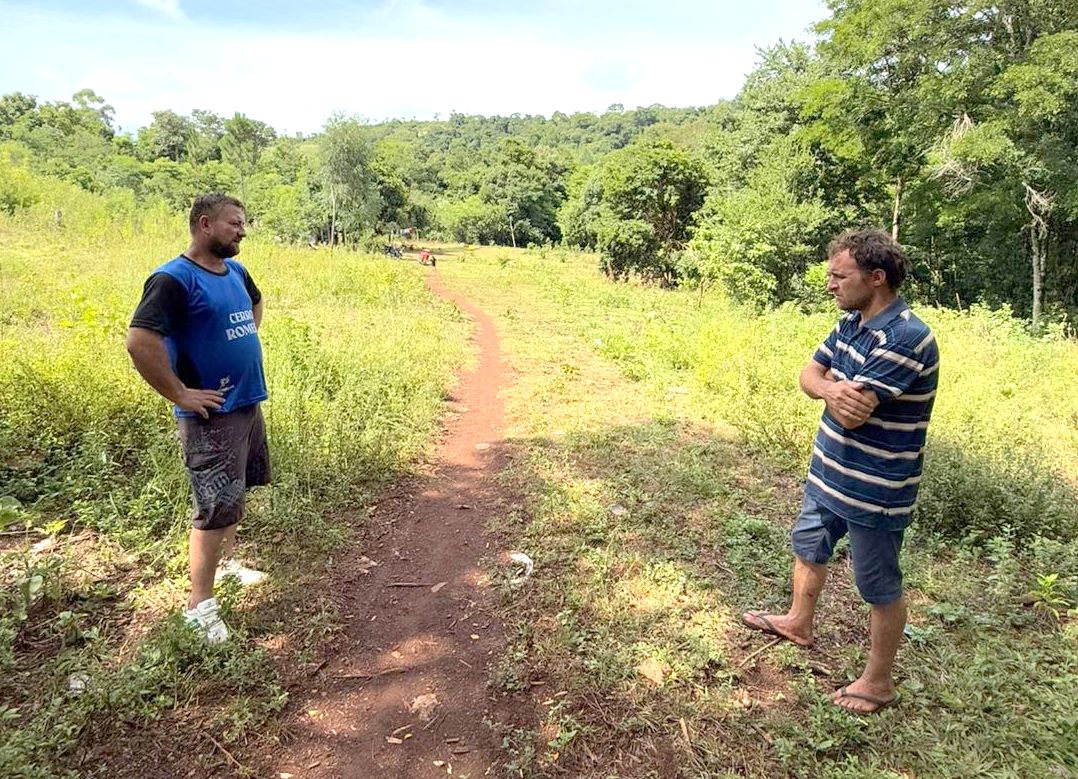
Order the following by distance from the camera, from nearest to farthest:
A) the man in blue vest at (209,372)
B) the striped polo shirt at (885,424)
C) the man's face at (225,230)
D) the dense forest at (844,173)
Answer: the striped polo shirt at (885,424)
the man in blue vest at (209,372)
the man's face at (225,230)
the dense forest at (844,173)

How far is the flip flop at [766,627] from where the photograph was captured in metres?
2.75

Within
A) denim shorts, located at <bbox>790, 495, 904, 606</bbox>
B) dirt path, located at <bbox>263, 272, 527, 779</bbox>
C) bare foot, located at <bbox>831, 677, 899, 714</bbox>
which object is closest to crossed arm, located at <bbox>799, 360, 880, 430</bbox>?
denim shorts, located at <bbox>790, 495, 904, 606</bbox>

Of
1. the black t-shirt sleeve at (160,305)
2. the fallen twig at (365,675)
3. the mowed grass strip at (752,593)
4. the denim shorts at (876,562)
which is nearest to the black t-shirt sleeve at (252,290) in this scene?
the black t-shirt sleeve at (160,305)

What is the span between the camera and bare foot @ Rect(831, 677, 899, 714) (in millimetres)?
2336

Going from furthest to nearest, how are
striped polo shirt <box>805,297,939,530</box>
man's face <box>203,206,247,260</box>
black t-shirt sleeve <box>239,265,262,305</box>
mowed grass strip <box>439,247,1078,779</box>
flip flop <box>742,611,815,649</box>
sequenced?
black t-shirt sleeve <box>239,265,262,305</box> → flip flop <box>742,611,815,649</box> → man's face <box>203,206,247,260</box> → mowed grass strip <box>439,247,1078,779</box> → striped polo shirt <box>805,297,939,530</box>

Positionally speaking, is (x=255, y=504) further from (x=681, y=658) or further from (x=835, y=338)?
(x=835, y=338)

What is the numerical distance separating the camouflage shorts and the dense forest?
13.5 meters

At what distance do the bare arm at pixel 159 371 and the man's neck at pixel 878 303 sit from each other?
2663 millimetres

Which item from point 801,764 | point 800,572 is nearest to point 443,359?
point 800,572

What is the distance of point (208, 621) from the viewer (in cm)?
262

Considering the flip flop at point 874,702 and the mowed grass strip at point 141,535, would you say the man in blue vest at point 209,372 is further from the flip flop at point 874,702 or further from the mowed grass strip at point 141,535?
the flip flop at point 874,702

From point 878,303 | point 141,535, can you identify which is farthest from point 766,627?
point 141,535

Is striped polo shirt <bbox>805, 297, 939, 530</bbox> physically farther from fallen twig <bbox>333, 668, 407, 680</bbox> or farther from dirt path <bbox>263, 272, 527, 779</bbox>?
fallen twig <bbox>333, 668, 407, 680</bbox>

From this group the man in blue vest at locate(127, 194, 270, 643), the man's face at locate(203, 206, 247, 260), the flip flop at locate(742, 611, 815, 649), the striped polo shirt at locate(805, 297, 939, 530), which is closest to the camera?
the striped polo shirt at locate(805, 297, 939, 530)
